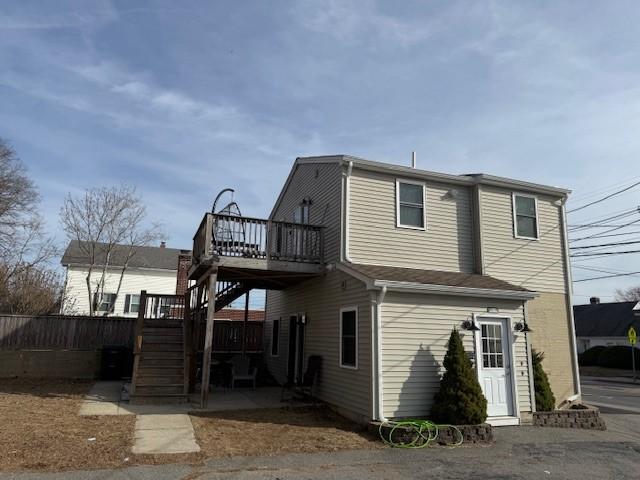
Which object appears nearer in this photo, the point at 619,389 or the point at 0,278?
the point at 0,278

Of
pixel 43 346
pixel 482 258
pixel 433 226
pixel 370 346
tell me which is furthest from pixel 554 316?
pixel 43 346

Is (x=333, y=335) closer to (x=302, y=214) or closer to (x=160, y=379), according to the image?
(x=160, y=379)

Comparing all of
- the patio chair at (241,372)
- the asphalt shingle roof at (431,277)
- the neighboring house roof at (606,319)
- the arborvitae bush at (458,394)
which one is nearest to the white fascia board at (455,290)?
the asphalt shingle roof at (431,277)

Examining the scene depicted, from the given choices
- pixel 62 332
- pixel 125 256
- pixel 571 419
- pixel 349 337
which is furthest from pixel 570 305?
pixel 125 256

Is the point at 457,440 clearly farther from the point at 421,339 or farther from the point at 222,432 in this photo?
the point at 222,432

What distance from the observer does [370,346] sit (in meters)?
8.88

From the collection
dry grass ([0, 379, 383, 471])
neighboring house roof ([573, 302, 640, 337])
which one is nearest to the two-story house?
dry grass ([0, 379, 383, 471])

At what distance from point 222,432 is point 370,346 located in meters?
3.09

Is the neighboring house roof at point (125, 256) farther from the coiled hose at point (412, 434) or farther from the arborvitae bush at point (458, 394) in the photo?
the coiled hose at point (412, 434)

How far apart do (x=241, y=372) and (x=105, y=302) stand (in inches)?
626

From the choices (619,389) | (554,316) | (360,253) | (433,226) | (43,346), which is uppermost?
(433,226)

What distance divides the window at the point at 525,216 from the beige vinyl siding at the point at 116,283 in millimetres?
21495

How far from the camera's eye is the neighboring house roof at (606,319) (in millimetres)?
35750

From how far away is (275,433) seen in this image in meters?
8.13
